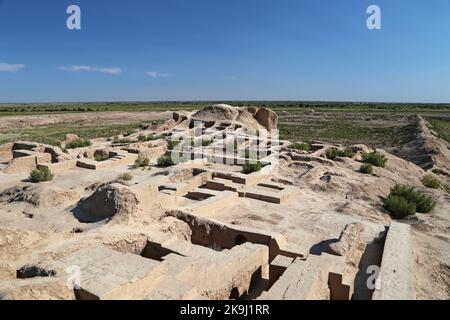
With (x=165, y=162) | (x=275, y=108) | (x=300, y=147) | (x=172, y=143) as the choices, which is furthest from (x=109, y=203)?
(x=275, y=108)

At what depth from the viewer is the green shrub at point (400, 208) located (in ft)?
28.9

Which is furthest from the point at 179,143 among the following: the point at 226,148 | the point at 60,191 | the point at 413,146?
the point at 413,146

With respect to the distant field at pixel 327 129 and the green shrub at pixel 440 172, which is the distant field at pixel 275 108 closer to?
the distant field at pixel 327 129

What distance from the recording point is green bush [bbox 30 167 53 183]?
36.3 feet

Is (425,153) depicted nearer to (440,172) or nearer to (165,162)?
(440,172)

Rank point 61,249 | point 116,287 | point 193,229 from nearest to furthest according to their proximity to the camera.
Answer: point 116,287
point 61,249
point 193,229

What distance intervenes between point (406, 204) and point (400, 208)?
236 millimetres

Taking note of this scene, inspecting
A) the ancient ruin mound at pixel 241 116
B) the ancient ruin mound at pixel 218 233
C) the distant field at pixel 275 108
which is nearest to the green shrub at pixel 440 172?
the ancient ruin mound at pixel 218 233

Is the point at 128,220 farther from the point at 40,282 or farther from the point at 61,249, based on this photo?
the point at 40,282

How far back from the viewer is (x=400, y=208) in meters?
8.81

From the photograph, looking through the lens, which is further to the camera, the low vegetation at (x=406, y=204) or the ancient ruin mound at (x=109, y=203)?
the low vegetation at (x=406, y=204)

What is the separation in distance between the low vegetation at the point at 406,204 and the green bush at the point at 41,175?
423 inches

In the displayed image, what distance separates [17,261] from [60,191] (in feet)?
12.0

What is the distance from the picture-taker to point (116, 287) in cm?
384
